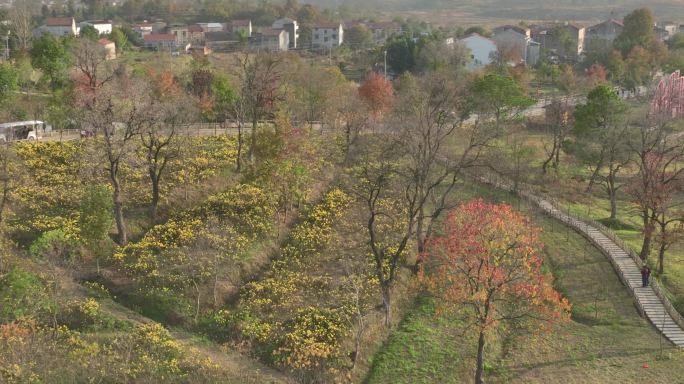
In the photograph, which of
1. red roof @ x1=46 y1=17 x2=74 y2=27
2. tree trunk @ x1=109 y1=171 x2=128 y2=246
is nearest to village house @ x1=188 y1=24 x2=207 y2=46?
red roof @ x1=46 y1=17 x2=74 y2=27

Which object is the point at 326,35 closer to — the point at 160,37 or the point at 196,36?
the point at 196,36

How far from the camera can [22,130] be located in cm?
5234

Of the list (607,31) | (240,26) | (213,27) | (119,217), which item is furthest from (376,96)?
(607,31)

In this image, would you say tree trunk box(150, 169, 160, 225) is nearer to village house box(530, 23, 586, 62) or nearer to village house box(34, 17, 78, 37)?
village house box(34, 17, 78, 37)

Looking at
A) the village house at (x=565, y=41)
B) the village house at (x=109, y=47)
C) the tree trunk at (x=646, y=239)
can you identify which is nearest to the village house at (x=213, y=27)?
the village house at (x=109, y=47)

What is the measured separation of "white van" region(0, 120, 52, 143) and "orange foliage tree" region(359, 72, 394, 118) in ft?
93.0

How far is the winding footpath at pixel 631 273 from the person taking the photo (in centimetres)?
3275

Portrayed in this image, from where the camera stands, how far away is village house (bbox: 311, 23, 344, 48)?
135500 mm

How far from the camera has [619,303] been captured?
116 feet

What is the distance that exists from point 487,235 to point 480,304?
304 centimetres

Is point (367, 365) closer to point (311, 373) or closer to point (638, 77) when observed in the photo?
point (311, 373)

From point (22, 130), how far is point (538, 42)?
352 feet

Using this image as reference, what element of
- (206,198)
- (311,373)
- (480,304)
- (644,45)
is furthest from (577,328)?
(644,45)

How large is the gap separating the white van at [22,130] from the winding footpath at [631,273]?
3907 cm
